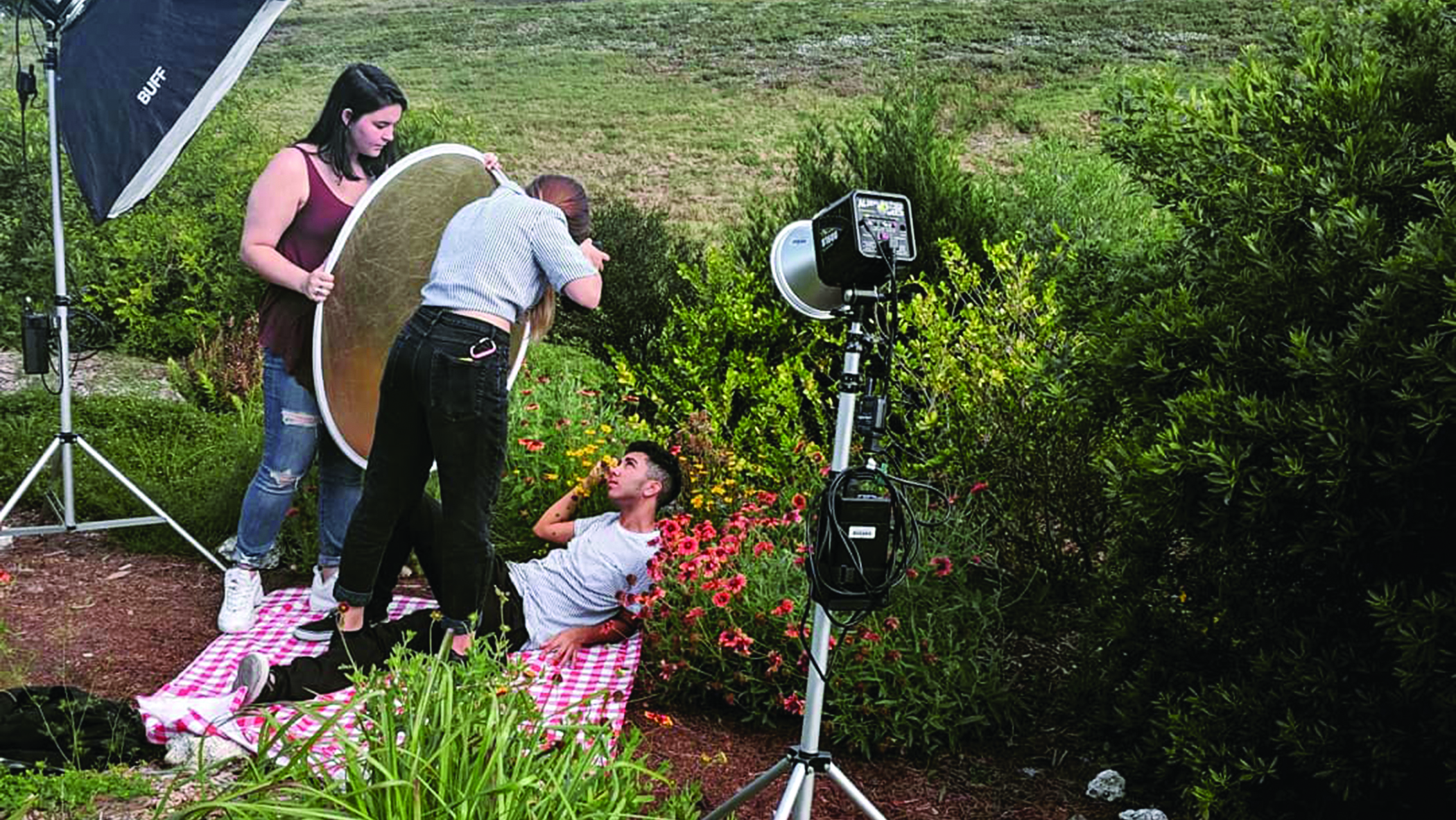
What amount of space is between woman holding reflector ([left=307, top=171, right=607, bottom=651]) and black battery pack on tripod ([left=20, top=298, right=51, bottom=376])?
1.54 meters

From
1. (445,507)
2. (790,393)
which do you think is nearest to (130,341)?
(790,393)

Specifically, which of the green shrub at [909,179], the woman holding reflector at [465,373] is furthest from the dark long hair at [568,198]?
the green shrub at [909,179]

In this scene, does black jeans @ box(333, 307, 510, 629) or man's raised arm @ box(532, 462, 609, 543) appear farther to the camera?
man's raised arm @ box(532, 462, 609, 543)

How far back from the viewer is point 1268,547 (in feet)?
8.80

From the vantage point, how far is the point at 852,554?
2254 mm

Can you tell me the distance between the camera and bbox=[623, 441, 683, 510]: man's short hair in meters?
3.61

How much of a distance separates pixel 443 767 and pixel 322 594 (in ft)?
6.69

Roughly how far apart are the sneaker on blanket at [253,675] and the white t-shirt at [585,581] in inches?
30.9

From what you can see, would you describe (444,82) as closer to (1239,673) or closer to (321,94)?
(321,94)

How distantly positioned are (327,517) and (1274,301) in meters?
2.48

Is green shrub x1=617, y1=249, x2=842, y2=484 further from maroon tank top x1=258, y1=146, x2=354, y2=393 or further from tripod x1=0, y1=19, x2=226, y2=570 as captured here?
tripod x1=0, y1=19, x2=226, y2=570

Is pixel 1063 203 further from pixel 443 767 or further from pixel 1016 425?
pixel 443 767

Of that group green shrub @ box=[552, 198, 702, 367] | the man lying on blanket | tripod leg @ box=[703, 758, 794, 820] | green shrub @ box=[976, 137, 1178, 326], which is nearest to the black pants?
the man lying on blanket

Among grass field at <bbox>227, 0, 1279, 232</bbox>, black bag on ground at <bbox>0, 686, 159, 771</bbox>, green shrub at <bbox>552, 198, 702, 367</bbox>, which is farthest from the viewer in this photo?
grass field at <bbox>227, 0, 1279, 232</bbox>
